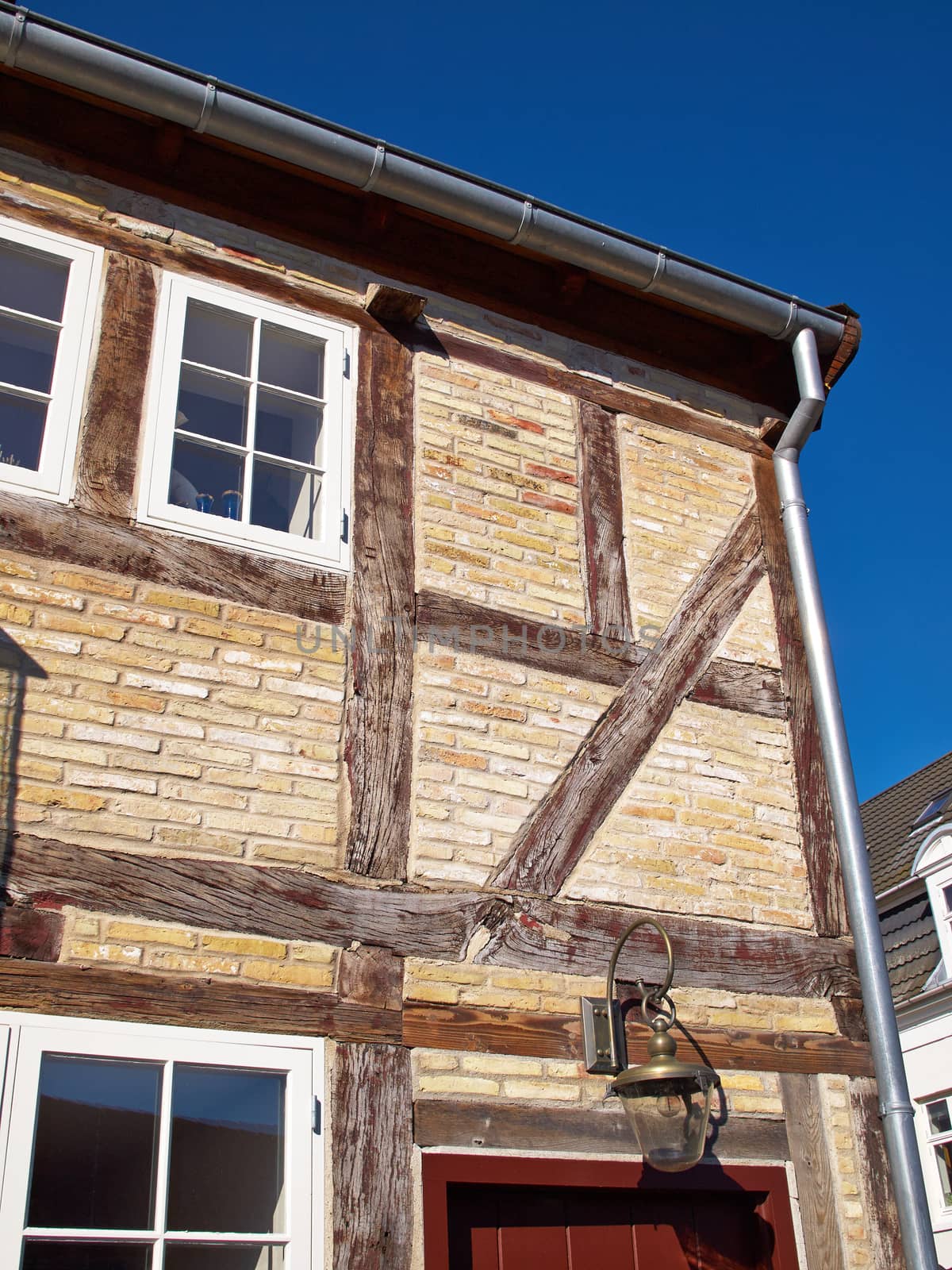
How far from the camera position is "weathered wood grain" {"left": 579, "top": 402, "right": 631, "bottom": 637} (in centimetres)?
547

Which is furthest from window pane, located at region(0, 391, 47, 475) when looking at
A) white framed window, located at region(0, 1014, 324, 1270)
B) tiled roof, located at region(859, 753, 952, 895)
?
tiled roof, located at region(859, 753, 952, 895)

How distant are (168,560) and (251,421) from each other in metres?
0.87

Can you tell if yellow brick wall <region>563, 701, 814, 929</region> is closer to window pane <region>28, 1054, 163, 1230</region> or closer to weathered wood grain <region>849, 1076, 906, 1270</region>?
weathered wood grain <region>849, 1076, 906, 1270</region>

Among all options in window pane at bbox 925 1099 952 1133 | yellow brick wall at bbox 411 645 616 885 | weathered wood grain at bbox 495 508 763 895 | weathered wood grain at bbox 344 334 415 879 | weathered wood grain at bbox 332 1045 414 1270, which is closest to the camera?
weathered wood grain at bbox 332 1045 414 1270

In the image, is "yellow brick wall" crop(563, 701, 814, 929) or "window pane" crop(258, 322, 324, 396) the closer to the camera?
"yellow brick wall" crop(563, 701, 814, 929)

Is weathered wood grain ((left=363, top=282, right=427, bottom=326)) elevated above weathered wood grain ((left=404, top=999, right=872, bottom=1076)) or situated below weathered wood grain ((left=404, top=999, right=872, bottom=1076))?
above

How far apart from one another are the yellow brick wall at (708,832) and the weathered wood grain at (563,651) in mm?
93

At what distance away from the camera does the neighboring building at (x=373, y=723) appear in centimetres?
382

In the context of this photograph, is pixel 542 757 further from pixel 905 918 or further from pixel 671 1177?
pixel 905 918

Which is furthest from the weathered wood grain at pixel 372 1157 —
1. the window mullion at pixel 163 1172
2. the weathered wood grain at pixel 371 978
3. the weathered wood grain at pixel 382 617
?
the weathered wood grain at pixel 382 617

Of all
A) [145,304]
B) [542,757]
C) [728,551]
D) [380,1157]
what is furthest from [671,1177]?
[145,304]

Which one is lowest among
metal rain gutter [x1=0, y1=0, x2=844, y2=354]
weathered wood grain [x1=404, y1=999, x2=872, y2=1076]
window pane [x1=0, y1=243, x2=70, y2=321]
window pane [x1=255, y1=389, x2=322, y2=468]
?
weathered wood grain [x1=404, y1=999, x2=872, y2=1076]

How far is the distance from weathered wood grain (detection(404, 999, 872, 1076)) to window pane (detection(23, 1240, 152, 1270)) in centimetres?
106

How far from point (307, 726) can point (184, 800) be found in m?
0.56
